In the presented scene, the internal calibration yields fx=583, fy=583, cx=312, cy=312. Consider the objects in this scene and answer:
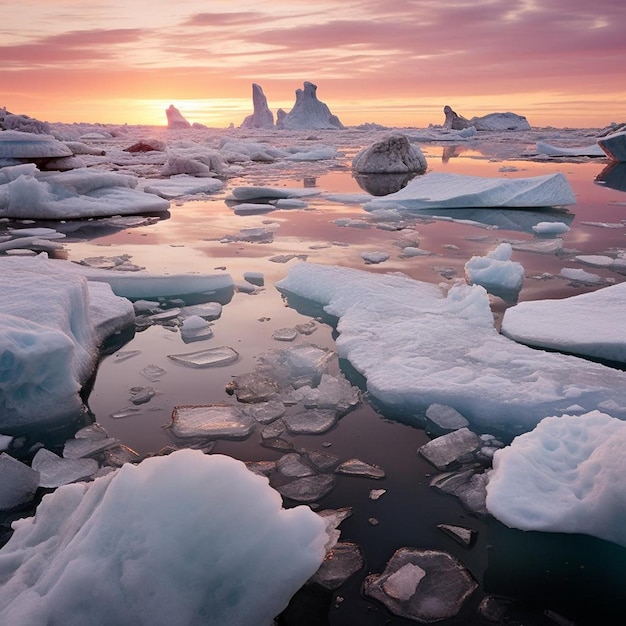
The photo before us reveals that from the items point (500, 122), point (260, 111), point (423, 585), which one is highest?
point (260, 111)

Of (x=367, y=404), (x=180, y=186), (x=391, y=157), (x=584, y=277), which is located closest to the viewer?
(x=367, y=404)

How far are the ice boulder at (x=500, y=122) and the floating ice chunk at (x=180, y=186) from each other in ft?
172

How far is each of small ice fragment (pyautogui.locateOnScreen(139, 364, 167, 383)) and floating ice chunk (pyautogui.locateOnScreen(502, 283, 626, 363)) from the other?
178cm

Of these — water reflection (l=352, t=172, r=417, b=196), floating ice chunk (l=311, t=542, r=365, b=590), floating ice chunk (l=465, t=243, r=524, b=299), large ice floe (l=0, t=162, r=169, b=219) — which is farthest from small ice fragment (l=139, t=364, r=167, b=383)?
water reflection (l=352, t=172, r=417, b=196)

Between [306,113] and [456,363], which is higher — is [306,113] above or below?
above

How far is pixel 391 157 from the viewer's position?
1298 cm

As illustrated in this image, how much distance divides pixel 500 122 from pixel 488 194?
188 ft

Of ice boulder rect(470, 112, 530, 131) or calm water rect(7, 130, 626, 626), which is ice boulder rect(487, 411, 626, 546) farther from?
ice boulder rect(470, 112, 530, 131)

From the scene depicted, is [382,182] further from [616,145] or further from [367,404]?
[367,404]

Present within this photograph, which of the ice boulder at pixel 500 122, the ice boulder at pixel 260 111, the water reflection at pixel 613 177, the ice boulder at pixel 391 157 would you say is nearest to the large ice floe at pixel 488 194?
the water reflection at pixel 613 177

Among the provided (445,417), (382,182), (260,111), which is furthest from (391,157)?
(260,111)

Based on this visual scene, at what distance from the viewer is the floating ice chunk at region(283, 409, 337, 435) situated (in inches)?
85.4

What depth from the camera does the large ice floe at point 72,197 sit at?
24.0ft

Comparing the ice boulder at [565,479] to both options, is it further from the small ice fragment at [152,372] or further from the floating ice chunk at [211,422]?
the small ice fragment at [152,372]
